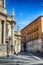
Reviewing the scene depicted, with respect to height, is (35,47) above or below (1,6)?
below

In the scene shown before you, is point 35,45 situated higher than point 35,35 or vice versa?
point 35,35

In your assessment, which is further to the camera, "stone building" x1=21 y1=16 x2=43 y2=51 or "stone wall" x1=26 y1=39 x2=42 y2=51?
"stone building" x1=21 y1=16 x2=43 y2=51

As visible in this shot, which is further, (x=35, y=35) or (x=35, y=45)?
(x=35, y=35)

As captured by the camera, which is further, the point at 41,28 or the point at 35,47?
the point at 35,47

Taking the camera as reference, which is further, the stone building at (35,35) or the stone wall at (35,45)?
the stone building at (35,35)

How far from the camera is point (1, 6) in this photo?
3234cm

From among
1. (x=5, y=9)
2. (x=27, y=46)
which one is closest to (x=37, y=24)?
(x=27, y=46)

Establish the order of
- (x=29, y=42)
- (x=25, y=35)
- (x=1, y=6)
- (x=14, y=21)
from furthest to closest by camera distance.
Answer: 1. (x=25, y=35)
2. (x=29, y=42)
3. (x=14, y=21)
4. (x=1, y=6)

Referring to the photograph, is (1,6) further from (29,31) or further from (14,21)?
(29,31)

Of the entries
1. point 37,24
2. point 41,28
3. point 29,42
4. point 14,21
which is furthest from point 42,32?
point 14,21

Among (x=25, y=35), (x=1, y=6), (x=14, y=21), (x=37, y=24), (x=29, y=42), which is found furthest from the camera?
(x=25, y=35)

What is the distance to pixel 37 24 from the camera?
69.2 metres

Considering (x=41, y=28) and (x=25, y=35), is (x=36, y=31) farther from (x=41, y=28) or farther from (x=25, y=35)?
(x=25, y=35)

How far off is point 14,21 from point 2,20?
10.5 m
